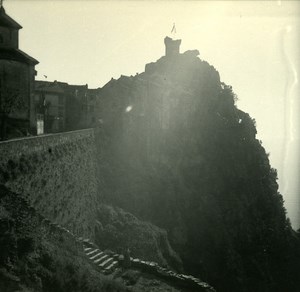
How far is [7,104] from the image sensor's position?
26.6m

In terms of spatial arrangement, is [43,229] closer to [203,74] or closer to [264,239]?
[264,239]

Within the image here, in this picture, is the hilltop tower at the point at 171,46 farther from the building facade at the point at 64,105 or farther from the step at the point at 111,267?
the step at the point at 111,267

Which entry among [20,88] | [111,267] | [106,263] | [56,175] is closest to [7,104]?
[20,88]

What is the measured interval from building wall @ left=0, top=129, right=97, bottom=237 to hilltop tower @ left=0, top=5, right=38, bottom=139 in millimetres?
4604

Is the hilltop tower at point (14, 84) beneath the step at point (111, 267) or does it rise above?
above

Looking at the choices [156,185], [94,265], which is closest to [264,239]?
[156,185]

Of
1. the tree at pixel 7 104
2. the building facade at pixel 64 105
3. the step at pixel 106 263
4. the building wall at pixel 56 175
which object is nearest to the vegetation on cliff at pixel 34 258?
the building wall at pixel 56 175

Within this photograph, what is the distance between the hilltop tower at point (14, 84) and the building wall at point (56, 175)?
4.60m

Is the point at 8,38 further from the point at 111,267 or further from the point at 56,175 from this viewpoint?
the point at 111,267

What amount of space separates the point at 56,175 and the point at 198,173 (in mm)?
30500

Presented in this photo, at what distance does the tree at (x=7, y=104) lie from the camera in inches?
1039

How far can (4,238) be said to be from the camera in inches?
476

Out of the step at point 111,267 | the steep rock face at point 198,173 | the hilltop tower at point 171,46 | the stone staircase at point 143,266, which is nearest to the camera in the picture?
the step at point 111,267

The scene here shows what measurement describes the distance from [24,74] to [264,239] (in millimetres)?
40341
